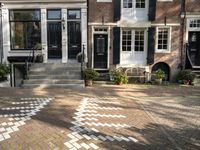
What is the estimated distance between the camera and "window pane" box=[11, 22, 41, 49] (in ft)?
45.3

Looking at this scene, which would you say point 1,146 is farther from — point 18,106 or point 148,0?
point 148,0

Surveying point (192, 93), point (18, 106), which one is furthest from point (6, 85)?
point (192, 93)

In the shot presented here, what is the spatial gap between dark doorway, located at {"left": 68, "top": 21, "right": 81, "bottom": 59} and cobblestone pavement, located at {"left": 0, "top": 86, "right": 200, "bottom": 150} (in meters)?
4.35

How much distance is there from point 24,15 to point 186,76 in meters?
9.79

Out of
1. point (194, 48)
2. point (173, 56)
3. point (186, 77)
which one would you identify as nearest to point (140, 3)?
point (173, 56)

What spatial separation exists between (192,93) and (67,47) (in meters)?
7.24

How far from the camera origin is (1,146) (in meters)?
4.57

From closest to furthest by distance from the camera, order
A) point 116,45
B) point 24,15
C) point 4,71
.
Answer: point 4,71, point 116,45, point 24,15

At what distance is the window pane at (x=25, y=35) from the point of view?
13.8 meters

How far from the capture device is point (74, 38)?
45.2 feet

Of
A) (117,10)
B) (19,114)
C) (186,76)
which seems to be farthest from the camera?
(117,10)

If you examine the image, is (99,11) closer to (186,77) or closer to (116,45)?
(116,45)

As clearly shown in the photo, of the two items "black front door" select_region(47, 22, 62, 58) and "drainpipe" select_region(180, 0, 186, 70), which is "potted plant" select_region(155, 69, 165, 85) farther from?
"black front door" select_region(47, 22, 62, 58)

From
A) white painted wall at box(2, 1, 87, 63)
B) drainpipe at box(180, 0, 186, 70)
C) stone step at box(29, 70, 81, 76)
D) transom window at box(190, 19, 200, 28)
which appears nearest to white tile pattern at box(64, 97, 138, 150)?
stone step at box(29, 70, 81, 76)
